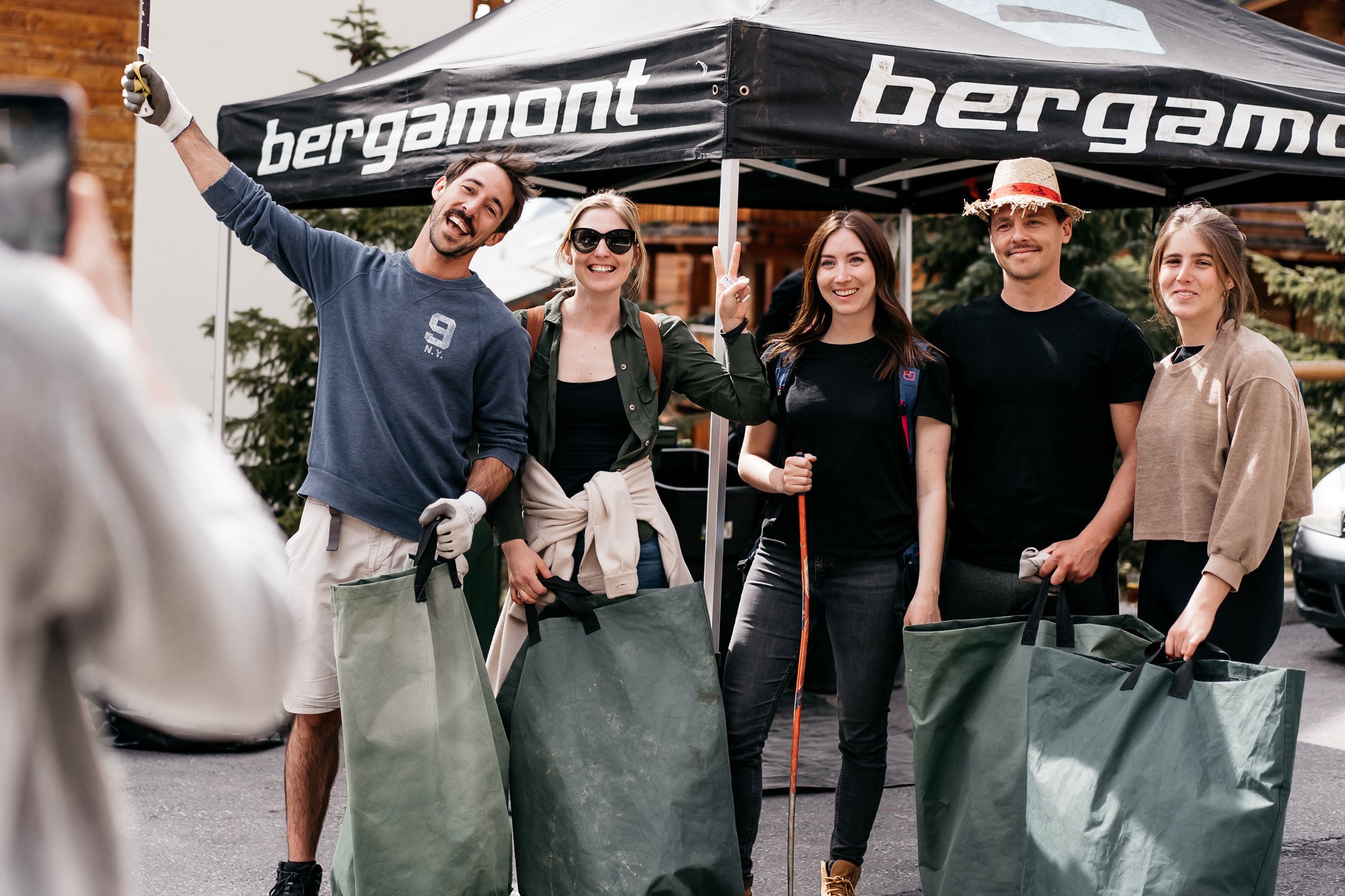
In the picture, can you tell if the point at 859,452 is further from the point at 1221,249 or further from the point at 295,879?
the point at 295,879

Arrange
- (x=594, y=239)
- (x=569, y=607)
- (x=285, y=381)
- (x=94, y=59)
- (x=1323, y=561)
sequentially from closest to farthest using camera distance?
(x=569, y=607) < (x=594, y=239) < (x=1323, y=561) < (x=285, y=381) < (x=94, y=59)

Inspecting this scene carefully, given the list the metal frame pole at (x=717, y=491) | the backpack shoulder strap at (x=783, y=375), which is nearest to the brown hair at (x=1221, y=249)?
the backpack shoulder strap at (x=783, y=375)

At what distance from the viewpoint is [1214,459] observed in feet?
9.75

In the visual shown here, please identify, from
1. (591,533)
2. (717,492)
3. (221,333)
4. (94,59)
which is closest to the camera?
(591,533)

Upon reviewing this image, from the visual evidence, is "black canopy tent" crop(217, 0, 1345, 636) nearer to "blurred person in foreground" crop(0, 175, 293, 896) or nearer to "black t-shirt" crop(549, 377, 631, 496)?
"black t-shirt" crop(549, 377, 631, 496)

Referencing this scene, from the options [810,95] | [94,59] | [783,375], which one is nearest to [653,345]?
[783,375]

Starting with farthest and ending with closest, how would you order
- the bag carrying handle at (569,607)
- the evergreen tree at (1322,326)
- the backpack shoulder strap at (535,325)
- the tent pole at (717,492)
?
1. the evergreen tree at (1322,326)
2. the tent pole at (717,492)
3. the backpack shoulder strap at (535,325)
4. the bag carrying handle at (569,607)

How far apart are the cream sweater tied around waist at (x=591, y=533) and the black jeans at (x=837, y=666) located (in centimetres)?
28

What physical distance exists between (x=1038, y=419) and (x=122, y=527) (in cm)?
271

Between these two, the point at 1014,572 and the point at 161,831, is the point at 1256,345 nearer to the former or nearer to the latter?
the point at 1014,572

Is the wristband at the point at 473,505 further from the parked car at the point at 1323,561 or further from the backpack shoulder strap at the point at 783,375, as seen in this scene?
the parked car at the point at 1323,561

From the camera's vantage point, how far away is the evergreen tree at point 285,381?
7438mm

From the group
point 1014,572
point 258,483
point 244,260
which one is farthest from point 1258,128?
point 244,260

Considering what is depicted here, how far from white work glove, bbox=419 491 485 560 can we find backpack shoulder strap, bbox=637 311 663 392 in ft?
2.11
